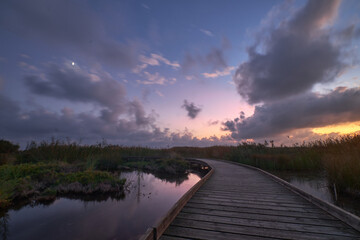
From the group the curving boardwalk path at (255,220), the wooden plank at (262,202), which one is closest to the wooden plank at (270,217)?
the curving boardwalk path at (255,220)

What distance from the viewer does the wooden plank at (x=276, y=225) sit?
287 cm

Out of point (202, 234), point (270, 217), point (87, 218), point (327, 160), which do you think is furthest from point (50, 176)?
Result: point (327, 160)

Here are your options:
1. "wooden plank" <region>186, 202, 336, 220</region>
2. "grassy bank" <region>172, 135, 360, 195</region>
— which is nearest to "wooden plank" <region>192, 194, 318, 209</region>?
"wooden plank" <region>186, 202, 336, 220</region>

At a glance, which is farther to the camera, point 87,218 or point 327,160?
point 327,160

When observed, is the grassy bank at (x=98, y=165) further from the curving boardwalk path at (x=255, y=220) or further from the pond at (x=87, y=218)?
the curving boardwalk path at (x=255, y=220)

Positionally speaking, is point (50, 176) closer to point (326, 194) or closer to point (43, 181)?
point (43, 181)

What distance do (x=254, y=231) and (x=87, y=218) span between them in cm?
526

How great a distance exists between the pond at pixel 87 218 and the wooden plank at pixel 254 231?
3.68 feet

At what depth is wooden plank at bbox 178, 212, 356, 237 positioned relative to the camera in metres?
2.87

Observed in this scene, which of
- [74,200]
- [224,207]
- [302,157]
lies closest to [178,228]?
[224,207]

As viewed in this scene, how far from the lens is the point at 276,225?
3092 millimetres

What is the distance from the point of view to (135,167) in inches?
663

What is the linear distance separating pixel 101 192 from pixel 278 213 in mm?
7568

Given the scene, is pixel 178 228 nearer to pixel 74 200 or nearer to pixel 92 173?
pixel 74 200
